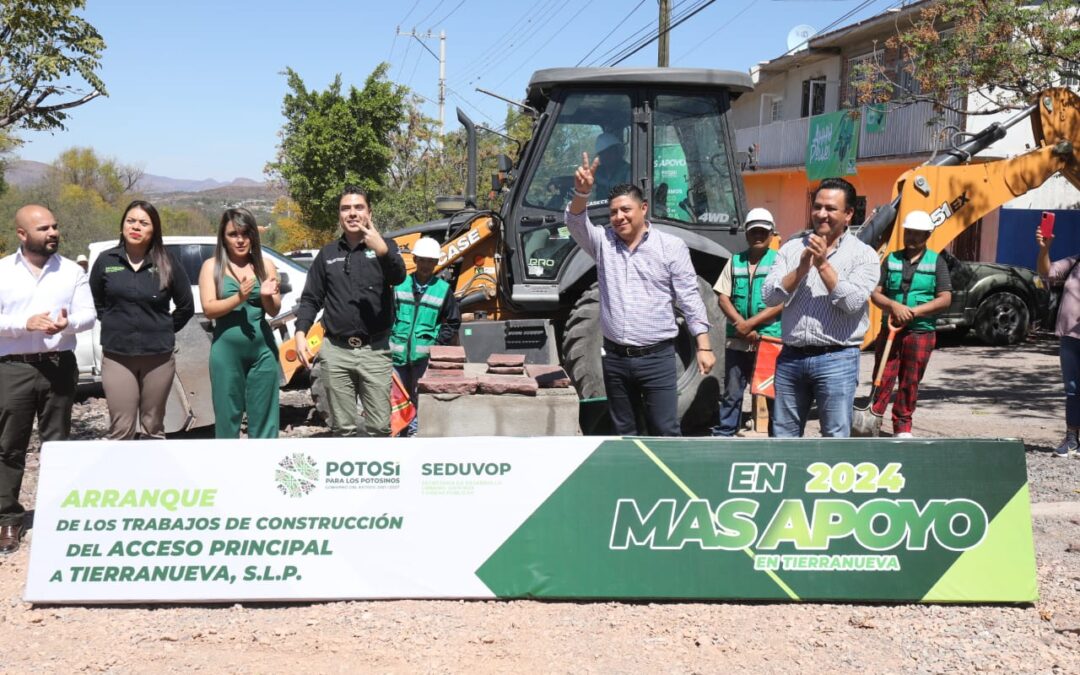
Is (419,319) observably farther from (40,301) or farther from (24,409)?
(24,409)

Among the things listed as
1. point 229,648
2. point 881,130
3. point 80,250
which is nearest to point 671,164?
point 229,648

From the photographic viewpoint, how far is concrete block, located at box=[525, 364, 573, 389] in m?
5.77

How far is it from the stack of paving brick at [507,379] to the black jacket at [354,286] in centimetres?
72

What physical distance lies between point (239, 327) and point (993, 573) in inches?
161

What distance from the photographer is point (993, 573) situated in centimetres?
464

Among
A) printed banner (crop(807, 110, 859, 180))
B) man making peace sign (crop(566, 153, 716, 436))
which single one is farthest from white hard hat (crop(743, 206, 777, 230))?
printed banner (crop(807, 110, 859, 180))

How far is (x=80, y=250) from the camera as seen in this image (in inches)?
1070

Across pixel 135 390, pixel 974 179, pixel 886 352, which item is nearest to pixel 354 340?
pixel 135 390

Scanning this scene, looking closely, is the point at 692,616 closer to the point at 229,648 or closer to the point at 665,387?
the point at 665,387

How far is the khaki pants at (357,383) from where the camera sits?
5.84 meters

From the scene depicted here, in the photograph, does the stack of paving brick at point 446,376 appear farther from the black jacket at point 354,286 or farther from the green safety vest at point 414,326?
the green safety vest at point 414,326

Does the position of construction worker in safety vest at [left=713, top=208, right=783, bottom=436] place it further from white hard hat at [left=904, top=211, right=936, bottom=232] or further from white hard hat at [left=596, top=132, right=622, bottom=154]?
white hard hat at [left=596, top=132, right=622, bottom=154]

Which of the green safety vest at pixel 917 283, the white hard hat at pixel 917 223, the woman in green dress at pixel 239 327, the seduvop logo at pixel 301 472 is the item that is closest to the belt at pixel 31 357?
the woman in green dress at pixel 239 327

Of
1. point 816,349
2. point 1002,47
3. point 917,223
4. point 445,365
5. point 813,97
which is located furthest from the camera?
Result: point 813,97
